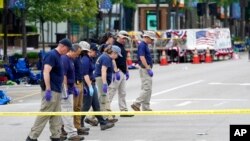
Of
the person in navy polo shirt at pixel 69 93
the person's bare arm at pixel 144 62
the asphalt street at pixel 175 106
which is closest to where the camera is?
the person in navy polo shirt at pixel 69 93

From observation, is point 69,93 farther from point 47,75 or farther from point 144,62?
point 144,62

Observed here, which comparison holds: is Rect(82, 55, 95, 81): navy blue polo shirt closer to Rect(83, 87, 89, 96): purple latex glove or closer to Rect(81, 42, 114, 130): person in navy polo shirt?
Rect(81, 42, 114, 130): person in navy polo shirt

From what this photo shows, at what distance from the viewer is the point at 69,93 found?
15.7m

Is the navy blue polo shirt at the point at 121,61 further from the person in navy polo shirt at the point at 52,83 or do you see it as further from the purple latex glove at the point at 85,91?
the person in navy polo shirt at the point at 52,83

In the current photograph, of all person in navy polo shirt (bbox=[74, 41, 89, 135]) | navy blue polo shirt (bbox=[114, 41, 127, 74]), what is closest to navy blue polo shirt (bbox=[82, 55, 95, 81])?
person in navy polo shirt (bbox=[74, 41, 89, 135])

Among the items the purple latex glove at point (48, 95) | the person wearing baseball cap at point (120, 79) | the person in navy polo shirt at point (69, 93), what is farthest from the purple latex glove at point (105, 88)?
the purple latex glove at point (48, 95)

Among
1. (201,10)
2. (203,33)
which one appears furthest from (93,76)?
(201,10)

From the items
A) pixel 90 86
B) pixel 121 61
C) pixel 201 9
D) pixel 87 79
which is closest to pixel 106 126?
pixel 90 86

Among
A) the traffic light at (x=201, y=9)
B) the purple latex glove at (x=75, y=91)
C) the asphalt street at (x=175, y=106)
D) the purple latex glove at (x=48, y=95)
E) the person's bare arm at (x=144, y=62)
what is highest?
the traffic light at (x=201, y=9)

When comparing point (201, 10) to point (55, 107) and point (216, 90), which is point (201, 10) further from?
point (55, 107)

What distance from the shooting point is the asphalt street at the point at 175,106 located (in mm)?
16406

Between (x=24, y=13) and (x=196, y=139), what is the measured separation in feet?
92.4

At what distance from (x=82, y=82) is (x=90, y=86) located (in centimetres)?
18

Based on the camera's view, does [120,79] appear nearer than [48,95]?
No
